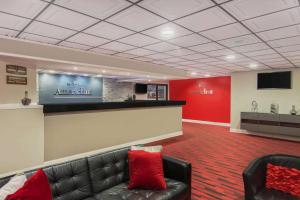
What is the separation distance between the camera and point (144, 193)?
2.27 meters

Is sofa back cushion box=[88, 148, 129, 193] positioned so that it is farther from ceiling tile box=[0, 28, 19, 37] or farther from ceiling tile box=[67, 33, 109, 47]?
ceiling tile box=[0, 28, 19, 37]

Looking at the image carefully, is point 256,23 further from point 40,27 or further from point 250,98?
point 250,98

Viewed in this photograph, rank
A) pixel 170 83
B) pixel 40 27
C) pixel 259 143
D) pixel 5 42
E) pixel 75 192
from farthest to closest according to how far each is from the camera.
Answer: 1. pixel 170 83
2. pixel 259 143
3. pixel 5 42
4. pixel 40 27
5. pixel 75 192

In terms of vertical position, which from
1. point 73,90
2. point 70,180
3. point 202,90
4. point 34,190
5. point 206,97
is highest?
point 202,90

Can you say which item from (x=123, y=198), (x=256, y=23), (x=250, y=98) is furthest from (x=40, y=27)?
(x=250, y=98)

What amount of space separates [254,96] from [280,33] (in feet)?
16.9

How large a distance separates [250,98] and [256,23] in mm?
5851

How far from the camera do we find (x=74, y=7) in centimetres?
246

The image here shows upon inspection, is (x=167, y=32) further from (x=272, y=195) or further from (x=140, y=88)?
(x=140, y=88)

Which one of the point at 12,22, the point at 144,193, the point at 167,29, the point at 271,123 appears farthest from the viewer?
the point at 271,123

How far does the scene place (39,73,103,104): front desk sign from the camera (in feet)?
25.3

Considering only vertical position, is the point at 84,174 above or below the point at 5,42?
below

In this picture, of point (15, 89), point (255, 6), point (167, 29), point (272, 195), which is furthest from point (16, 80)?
point (272, 195)

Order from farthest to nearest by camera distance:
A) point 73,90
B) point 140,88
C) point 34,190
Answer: point 140,88 < point 73,90 < point 34,190
